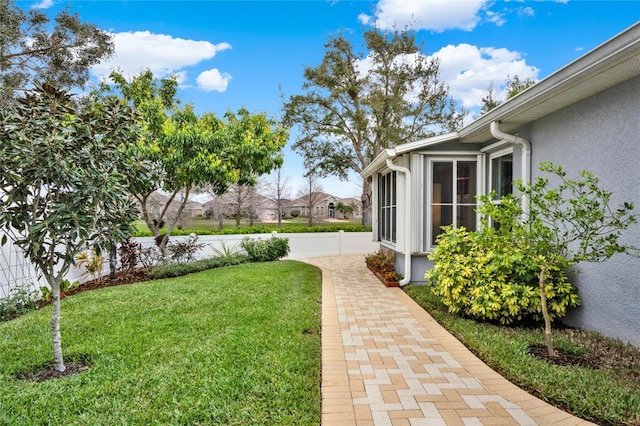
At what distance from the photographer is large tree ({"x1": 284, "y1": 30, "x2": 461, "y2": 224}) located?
66.1ft

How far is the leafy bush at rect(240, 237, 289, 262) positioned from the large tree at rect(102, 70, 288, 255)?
228 cm

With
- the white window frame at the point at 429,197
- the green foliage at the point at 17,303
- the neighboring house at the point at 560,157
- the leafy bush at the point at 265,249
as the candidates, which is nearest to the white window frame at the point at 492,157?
the neighboring house at the point at 560,157

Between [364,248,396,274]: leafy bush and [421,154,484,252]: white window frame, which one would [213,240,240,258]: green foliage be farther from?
[421,154,484,252]: white window frame

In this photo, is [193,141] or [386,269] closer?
[386,269]

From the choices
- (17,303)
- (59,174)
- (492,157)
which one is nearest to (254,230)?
(17,303)

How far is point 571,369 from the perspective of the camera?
12.0 feet

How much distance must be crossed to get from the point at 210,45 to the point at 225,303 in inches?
516

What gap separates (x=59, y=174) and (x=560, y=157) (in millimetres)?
6211

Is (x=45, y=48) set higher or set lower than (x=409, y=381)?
higher

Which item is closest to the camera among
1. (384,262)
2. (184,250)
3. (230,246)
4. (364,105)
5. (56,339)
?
(56,339)

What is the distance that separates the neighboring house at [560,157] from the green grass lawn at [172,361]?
3.19 meters

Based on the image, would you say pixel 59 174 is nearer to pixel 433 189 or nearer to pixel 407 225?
pixel 407 225

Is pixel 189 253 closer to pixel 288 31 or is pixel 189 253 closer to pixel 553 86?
pixel 288 31

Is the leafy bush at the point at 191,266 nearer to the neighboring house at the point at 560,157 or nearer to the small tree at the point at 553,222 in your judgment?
the neighboring house at the point at 560,157
